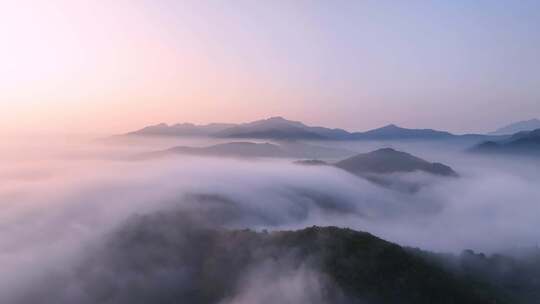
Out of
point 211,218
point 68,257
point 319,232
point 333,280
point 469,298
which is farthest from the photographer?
point 211,218

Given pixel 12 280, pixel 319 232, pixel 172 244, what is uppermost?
pixel 319 232

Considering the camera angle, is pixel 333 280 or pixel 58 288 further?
pixel 58 288

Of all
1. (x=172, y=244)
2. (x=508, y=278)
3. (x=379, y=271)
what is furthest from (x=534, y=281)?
(x=172, y=244)

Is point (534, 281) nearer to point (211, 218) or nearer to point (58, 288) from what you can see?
point (211, 218)

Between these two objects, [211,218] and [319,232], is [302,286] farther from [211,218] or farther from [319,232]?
[211,218]

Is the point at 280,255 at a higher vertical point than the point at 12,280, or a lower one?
higher

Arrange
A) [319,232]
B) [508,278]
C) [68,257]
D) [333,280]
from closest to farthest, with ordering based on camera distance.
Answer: [333,280] → [319,232] → [508,278] → [68,257]
